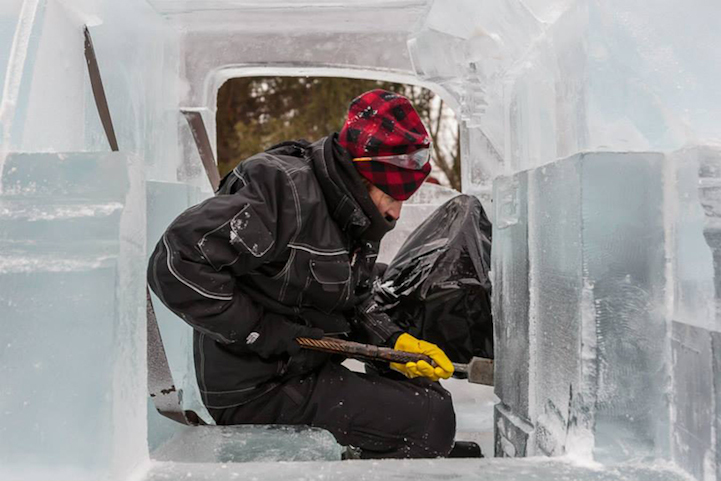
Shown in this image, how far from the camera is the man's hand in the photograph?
6.91ft

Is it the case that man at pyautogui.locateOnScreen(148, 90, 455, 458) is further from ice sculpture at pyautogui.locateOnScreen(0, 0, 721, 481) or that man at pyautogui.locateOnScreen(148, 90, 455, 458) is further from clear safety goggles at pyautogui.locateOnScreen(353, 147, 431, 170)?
ice sculpture at pyautogui.locateOnScreen(0, 0, 721, 481)

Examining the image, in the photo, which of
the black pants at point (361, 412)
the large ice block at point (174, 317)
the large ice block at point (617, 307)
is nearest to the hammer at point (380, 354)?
the black pants at point (361, 412)

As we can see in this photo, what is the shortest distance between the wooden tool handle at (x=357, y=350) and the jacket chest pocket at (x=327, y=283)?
0.13 m

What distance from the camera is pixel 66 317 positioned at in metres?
1.28

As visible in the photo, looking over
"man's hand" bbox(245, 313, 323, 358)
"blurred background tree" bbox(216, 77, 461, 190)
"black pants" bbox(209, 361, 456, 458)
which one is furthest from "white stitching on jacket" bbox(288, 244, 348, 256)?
"blurred background tree" bbox(216, 77, 461, 190)

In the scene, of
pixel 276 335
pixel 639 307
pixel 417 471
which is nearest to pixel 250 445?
pixel 276 335

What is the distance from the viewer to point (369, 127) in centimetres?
211

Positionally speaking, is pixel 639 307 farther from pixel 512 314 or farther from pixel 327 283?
pixel 327 283

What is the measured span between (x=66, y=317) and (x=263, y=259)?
783 millimetres

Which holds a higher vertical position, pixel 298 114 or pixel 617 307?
pixel 298 114

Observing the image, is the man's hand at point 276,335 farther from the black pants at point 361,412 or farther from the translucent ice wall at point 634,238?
the translucent ice wall at point 634,238

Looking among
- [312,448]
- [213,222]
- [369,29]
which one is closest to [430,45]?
[369,29]

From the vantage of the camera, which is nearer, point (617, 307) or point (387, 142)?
point (617, 307)

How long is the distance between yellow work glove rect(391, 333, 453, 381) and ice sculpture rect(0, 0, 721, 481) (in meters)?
0.50
